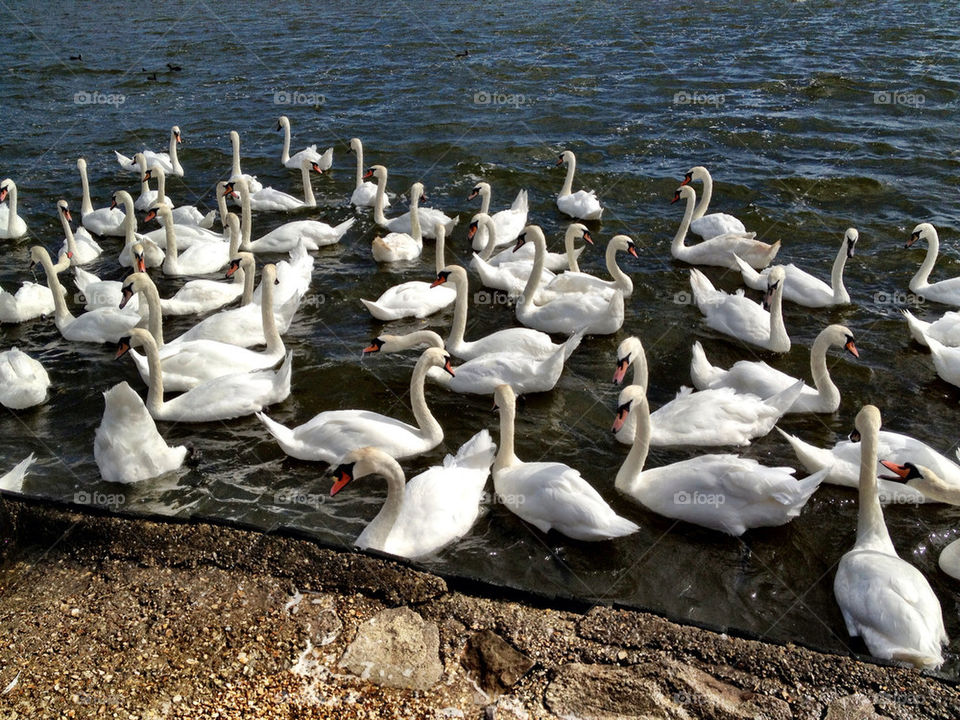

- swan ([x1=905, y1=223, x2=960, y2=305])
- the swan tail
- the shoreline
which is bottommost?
the swan tail

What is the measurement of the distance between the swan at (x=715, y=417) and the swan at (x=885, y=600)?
1.59 m

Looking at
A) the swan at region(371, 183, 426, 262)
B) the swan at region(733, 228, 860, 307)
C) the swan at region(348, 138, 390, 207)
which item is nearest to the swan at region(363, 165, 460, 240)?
the swan at region(371, 183, 426, 262)

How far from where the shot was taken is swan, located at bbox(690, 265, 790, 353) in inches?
388

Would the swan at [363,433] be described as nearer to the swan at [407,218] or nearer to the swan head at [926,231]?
the swan at [407,218]

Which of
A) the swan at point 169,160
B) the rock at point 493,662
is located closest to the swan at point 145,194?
the swan at point 169,160

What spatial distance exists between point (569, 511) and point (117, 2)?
3508cm

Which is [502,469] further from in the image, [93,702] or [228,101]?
[228,101]

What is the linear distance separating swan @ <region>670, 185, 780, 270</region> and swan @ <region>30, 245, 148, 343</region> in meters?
7.33

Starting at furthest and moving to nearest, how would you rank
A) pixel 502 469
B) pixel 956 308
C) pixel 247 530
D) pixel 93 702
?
pixel 956 308 < pixel 502 469 < pixel 247 530 < pixel 93 702

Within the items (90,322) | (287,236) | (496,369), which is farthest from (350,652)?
(287,236)

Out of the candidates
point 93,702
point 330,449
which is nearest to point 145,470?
point 330,449

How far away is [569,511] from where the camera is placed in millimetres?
6801

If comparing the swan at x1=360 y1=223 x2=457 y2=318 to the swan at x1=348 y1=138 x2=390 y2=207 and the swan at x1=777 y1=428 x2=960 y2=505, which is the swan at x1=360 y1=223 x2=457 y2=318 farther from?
the swan at x1=777 y1=428 x2=960 y2=505

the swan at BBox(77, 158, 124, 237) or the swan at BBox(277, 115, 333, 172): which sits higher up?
the swan at BBox(277, 115, 333, 172)
